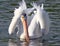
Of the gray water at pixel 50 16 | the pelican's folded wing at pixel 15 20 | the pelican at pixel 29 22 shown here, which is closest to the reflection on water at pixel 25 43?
the gray water at pixel 50 16

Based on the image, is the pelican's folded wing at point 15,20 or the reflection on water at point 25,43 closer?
the reflection on water at point 25,43

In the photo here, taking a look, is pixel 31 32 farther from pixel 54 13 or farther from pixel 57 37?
pixel 54 13

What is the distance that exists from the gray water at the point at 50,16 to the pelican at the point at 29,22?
10.4 inches

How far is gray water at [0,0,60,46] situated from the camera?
446 inches

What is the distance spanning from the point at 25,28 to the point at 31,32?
0.77 feet

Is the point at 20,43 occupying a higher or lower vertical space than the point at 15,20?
lower

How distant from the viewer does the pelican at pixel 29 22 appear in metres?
11.4

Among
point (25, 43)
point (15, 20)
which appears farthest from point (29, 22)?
point (25, 43)

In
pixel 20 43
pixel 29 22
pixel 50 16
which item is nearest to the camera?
pixel 20 43

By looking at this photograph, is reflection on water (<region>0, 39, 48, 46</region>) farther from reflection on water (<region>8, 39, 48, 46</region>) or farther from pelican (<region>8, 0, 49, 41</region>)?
pelican (<region>8, 0, 49, 41</region>)

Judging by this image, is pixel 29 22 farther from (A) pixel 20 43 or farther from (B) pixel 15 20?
(A) pixel 20 43

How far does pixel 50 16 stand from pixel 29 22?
1616 millimetres

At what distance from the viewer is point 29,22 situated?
1194 centimetres

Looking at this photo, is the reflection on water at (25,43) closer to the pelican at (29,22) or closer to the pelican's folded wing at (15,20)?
the pelican at (29,22)
